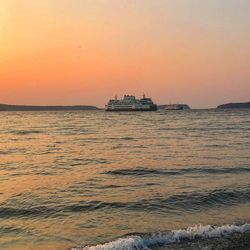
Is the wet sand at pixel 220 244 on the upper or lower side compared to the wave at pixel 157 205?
upper

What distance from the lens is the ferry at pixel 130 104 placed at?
176 m

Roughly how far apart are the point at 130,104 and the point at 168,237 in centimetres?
16585

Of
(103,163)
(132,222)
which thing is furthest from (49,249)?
(103,163)

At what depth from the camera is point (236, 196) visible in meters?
16.3

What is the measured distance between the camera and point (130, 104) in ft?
579

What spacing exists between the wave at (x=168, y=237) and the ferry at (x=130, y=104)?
16447 centimetres

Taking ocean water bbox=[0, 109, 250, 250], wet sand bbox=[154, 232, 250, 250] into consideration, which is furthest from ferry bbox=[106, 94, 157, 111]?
wet sand bbox=[154, 232, 250, 250]

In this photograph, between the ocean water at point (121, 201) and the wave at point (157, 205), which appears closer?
the ocean water at point (121, 201)

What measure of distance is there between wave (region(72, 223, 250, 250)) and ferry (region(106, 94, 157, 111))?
164467 mm

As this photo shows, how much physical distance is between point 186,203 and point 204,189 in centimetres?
225

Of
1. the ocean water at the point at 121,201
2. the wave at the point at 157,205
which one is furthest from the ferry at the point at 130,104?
the wave at the point at 157,205

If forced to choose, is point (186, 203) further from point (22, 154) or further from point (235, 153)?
point (22, 154)

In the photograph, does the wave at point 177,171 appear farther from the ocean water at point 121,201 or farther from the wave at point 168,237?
the wave at point 168,237

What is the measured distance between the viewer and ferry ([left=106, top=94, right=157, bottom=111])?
176 metres
